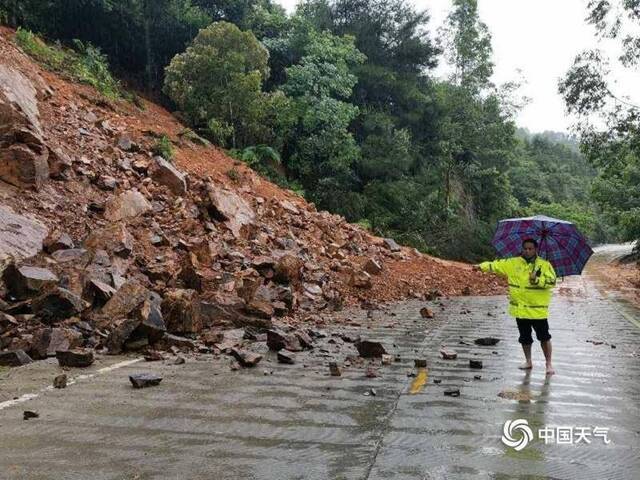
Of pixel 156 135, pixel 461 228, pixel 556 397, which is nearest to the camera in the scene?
pixel 556 397

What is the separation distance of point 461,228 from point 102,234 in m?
23.8

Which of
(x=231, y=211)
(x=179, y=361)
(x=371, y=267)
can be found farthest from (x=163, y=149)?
(x=179, y=361)

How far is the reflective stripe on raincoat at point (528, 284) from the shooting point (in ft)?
22.2

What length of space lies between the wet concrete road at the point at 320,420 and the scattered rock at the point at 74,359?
0.17 metres

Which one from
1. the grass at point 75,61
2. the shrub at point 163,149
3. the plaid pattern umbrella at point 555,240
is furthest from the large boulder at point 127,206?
the plaid pattern umbrella at point 555,240

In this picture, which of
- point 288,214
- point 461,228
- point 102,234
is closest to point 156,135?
point 288,214

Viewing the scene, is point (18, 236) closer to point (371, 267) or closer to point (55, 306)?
point (55, 306)

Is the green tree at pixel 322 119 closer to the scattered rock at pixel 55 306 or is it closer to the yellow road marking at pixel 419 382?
the scattered rock at pixel 55 306

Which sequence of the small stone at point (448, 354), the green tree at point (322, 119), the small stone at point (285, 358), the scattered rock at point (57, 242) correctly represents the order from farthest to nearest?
1. the green tree at point (322, 119)
2. the scattered rock at point (57, 242)
3. the small stone at point (448, 354)
4. the small stone at point (285, 358)

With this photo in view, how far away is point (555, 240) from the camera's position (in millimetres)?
7000

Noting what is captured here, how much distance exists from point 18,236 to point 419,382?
290 inches

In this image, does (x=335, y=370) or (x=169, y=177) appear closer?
(x=335, y=370)

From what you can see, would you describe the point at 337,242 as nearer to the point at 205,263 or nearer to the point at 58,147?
the point at 205,263

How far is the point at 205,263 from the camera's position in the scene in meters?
12.6
